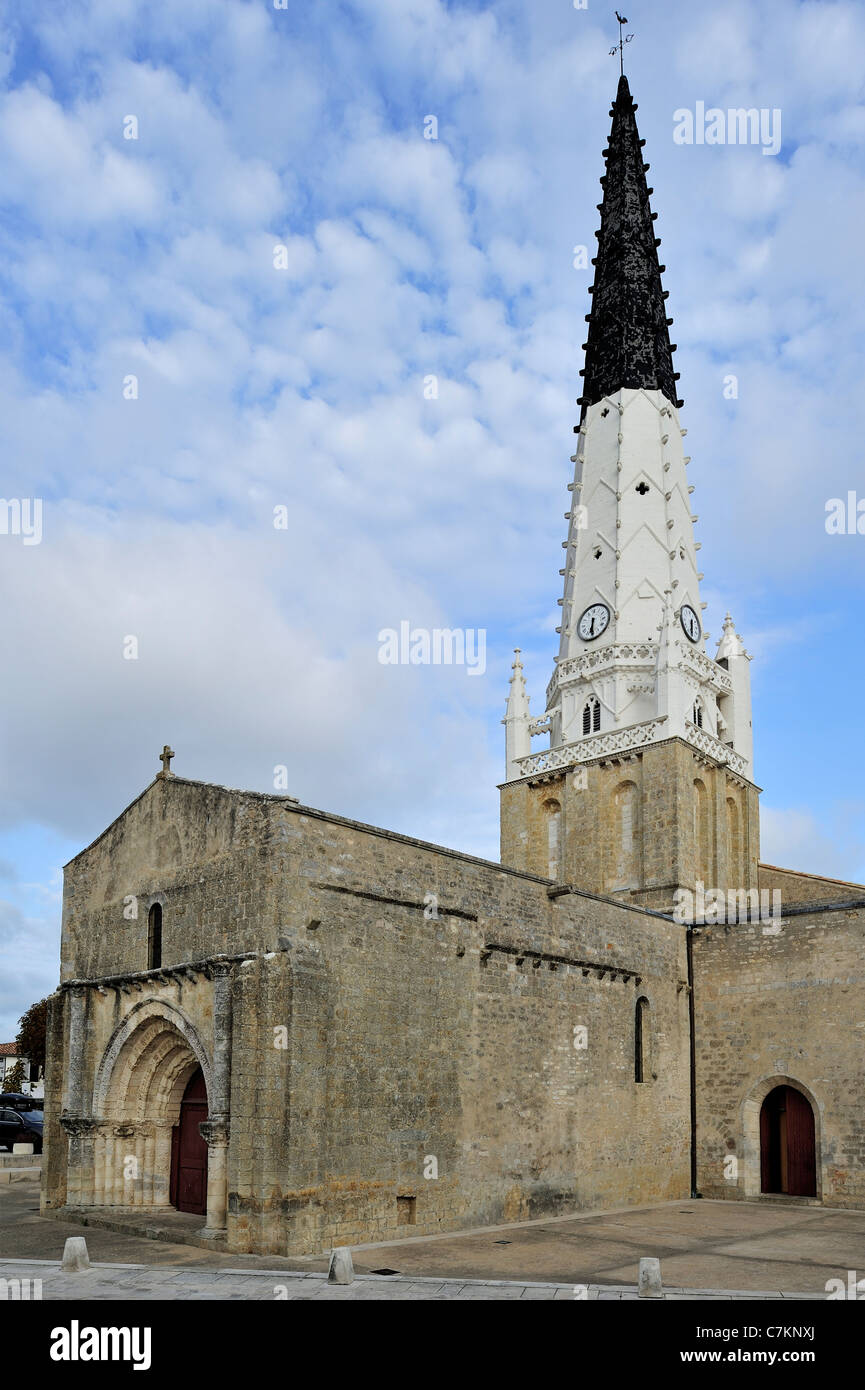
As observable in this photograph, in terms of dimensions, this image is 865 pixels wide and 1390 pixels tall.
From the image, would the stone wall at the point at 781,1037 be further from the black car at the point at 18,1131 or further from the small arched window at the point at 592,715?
the black car at the point at 18,1131

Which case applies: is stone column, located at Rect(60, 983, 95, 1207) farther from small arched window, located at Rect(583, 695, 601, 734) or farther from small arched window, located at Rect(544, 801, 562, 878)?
small arched window, located at Rect(583, 695, 601, 734)

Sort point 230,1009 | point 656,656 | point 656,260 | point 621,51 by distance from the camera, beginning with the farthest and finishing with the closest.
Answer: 1. point 621,51
2. point 656,260
3. point 656,656
4. point 230,1009

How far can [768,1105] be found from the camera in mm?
24328

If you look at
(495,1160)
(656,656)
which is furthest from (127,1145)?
(656,656)

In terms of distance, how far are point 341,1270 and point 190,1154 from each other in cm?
745

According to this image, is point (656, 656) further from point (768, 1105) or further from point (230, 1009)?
point (230, 1009)

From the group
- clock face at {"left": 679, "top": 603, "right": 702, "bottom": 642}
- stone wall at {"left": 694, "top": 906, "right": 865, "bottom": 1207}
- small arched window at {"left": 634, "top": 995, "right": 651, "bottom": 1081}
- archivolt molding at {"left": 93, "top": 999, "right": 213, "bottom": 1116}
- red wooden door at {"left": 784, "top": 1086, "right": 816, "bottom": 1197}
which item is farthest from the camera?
clock face at {"left": 679, "top": 603, "right": 702, "bottom": 642}

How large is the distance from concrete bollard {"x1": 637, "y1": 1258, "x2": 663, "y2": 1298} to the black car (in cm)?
2391

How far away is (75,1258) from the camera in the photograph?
13727 millimetres

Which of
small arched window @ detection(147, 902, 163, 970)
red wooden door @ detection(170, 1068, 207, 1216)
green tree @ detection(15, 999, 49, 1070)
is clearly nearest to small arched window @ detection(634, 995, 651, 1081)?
red wooden door @ detection(170, 1068, 207, 1216)

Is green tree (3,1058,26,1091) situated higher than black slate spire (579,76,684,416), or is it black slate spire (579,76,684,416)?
black slate spire (579,76,684,416)

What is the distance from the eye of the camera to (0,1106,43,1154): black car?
104 ft

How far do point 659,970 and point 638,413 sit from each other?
1911 centimetres
